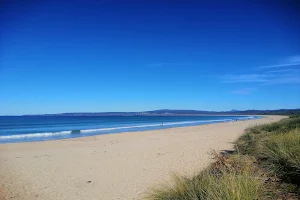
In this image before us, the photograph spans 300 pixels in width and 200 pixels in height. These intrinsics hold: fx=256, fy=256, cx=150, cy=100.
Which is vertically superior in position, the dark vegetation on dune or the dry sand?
the dark vegetation on dune

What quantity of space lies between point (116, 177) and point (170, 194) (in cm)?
401

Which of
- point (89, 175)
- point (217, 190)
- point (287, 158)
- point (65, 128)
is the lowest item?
point (89, 175)

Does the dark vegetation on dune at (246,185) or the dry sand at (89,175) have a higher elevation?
the dark vegetation on dune at (246,185)

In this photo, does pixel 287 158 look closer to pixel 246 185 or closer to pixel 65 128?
pixel 246 185

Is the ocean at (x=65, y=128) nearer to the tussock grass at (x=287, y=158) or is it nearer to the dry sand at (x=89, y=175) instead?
Answer: the dry sand at (x=89, y=175)

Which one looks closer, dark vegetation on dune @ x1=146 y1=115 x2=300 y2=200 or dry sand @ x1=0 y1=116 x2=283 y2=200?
dark vegetation on dune @ x1=146 y1=115 x2=300 y2=200

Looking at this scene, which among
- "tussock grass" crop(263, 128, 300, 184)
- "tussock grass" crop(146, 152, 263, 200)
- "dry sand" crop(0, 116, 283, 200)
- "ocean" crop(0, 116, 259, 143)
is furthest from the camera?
"ocean" crop(0, 116, 259, 143)

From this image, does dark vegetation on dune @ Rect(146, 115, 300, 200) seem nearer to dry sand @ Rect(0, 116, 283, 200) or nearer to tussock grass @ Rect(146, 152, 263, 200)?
tussock grass @ Rect(146, 152, 263, 200)

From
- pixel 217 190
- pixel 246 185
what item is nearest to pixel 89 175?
pixel 217 190

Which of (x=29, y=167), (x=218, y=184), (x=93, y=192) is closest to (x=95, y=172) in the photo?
(x=93, y=192)

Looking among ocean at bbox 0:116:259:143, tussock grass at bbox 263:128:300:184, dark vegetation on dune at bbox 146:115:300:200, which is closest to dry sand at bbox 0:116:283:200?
dark vegetation on dune at bbox 146:115:300:200

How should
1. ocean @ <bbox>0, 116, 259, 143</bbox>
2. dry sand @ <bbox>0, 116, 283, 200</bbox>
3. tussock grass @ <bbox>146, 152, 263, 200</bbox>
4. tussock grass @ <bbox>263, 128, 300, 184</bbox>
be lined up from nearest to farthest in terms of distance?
tussock grass @ <bbox>146, 152, 263, 200</bbox> → tussock grass @ <bbox>263, 128, 300, 184</bbox> → dry sand @ <bbox>0, 116, 283, 200</bbox> → ocean @ <bbox>0, 116, 259, 143</bbox>

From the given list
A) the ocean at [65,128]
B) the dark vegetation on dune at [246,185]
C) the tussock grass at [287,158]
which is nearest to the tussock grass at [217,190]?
the dark vegetation on dune at [246,185]

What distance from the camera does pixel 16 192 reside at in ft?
21.5
